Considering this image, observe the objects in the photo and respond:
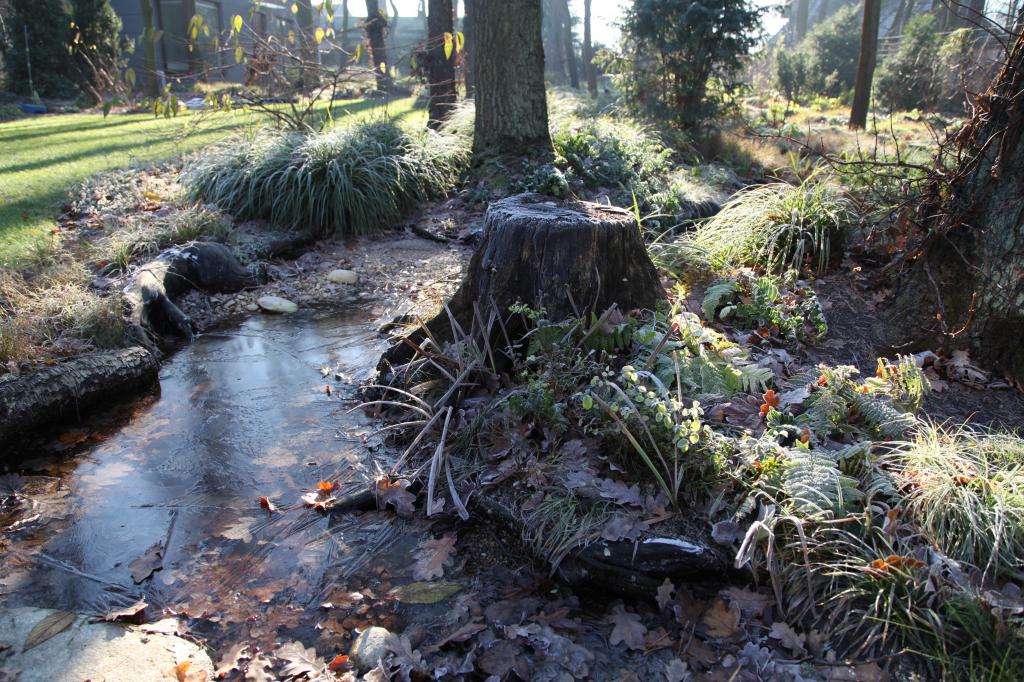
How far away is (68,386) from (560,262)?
301 cm

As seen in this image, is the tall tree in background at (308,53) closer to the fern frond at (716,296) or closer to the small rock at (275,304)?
the small rock at (275,304)

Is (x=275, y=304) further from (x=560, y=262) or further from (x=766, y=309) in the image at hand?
(x=766, y=309)

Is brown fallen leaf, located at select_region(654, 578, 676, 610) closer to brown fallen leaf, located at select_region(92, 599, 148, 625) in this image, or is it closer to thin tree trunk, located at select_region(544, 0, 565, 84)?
brown fallen leaf, located at select_region(92, 599, 148, 625)

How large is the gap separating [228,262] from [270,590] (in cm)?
430

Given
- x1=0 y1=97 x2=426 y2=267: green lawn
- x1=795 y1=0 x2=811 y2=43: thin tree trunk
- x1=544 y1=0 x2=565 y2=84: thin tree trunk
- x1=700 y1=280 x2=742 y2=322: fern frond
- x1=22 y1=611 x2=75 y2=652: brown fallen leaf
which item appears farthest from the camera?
x1=795 y1=0 x2=811 y2=43: thin tree trunk

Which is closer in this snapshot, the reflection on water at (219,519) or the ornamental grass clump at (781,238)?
the reflection on water at (219,519)

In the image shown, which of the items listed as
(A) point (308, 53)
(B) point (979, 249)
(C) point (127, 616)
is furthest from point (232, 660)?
(A) point (308, 53)

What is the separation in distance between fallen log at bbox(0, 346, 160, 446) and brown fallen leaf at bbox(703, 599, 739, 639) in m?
3.76

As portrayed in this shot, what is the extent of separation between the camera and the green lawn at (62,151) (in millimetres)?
6980

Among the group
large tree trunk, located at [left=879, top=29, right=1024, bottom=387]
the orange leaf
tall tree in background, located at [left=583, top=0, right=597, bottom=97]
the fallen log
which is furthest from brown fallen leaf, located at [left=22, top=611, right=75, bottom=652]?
tall tree in background, located at [left=583, top=0, right=597, bottom=97]

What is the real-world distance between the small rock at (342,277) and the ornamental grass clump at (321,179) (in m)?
1.04

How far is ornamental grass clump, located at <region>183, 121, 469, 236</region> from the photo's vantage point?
755 centimetres

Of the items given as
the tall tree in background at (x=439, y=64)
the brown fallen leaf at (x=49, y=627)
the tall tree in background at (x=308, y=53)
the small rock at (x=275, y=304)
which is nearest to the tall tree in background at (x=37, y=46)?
the tall tree in background at (x=308, y=53)

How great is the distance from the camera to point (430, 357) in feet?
13.6
